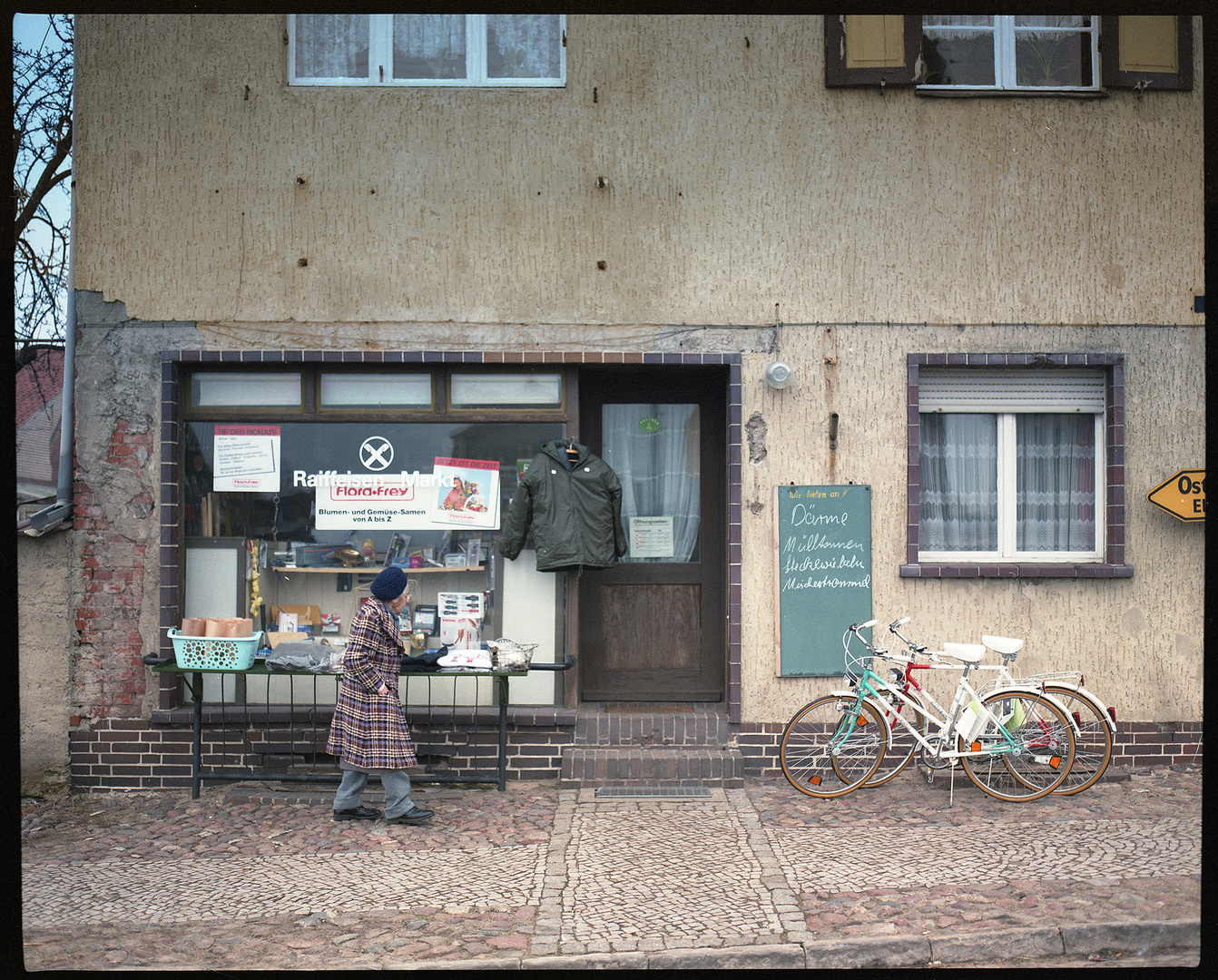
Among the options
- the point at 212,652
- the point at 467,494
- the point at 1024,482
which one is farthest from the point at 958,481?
the point at 212,652

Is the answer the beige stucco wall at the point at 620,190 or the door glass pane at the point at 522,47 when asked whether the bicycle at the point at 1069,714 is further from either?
the door glass pane at the point at 522,47

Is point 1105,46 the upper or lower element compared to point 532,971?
upper

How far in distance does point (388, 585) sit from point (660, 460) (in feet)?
8.76

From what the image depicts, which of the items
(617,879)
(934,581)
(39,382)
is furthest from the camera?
(39,382)

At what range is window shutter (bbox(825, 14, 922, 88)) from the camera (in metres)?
6.61

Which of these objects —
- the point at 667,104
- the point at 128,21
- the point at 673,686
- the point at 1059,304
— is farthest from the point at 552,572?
the point at 128,21

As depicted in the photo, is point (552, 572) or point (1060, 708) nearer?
point (1060, 708)

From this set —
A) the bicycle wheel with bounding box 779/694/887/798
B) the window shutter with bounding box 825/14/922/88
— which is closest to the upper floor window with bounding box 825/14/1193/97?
the window shutter with bounding box 825/14/922/88

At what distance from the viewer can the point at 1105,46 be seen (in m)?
6.68

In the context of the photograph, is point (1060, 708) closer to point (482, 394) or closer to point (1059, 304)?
point (1059, 304)

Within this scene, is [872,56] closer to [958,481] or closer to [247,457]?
[958,481]

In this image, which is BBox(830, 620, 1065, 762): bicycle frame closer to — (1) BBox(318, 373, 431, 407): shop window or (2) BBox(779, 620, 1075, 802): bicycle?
(2) BBox(779, 620, 1075, 802): bicycle

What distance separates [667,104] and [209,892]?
6.08 meters

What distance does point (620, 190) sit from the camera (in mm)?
6660
